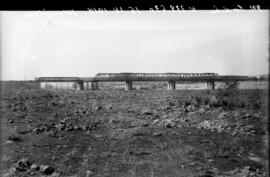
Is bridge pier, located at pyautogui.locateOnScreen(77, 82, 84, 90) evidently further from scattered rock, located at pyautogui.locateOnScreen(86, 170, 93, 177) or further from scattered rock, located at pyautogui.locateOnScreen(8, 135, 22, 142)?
scattered rock, located at pyautogui.locateOnScreen(86, 170, 93, 177)

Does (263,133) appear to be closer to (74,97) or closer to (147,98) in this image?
(147,98)

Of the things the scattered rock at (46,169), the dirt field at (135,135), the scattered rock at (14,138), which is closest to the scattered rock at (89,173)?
the dirt field at (135,135)

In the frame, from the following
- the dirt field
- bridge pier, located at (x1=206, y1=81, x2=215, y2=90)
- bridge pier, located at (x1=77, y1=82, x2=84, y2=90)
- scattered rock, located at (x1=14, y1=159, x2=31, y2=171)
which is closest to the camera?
scattered rock, located at (x1=14, y1=159, x2=31, y2=171)

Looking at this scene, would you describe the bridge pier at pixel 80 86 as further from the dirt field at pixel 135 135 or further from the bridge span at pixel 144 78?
the dirt field at pixel 135 135

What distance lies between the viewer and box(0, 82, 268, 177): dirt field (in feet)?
28.3

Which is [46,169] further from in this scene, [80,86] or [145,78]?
[80,86]

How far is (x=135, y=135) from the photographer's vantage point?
36.4ft

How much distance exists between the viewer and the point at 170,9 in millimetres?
5770

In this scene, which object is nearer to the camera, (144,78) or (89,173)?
(89,173)

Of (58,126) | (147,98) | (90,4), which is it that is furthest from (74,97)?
(90,4)

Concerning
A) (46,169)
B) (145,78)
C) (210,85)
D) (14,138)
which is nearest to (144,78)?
(145,78)

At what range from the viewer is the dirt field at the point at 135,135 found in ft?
28.3

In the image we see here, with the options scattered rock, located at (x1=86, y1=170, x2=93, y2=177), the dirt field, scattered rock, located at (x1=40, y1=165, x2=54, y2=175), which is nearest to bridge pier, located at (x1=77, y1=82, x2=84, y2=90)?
the dirt field

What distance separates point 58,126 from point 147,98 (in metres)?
5.45
